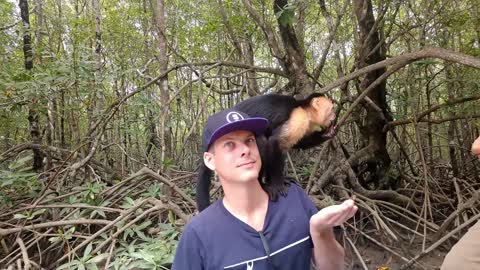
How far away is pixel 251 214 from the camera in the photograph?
3.33ft

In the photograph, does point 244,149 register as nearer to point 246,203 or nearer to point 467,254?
point 246,203

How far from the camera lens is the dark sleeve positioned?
949mm

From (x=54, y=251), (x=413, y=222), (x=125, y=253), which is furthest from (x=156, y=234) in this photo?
(x=413, y=222)

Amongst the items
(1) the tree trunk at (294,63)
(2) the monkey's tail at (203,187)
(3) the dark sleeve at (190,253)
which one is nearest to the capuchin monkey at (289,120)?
(2) the monkey's tail at (203,187)

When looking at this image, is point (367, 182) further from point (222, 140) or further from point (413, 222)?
point (222, 140)

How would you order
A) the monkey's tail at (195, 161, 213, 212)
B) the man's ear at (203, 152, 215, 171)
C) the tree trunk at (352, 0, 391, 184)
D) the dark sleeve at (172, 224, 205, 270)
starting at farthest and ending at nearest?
the tree trunk at (352, 0, 391, 184), the monkey's tail at (195, 161, 213, 212), the man's ear at (203, 152, 215, 171), the dark sleeve at (172, 224, 205, 270)

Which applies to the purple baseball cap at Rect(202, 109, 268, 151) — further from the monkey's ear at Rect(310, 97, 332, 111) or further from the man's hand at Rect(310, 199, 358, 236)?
the monkey's ear at Rect(310, 97, 332, 111)

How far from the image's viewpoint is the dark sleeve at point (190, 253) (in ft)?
3.11

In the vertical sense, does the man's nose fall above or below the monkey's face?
below

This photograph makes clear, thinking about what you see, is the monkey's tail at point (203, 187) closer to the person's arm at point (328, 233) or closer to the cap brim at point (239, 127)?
the cap brim at point (239, 127)

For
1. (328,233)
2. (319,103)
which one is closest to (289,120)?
(319,103)

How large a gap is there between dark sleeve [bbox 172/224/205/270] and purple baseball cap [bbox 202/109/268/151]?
0.23 m

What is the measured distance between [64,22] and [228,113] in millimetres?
5706

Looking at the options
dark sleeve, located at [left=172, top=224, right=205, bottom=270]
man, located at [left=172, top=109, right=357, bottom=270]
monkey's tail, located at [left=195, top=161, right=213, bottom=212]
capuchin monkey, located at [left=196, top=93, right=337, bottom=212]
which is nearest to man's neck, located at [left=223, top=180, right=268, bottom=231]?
man, located at [left=172, top=109, right=357, bottom=270]
